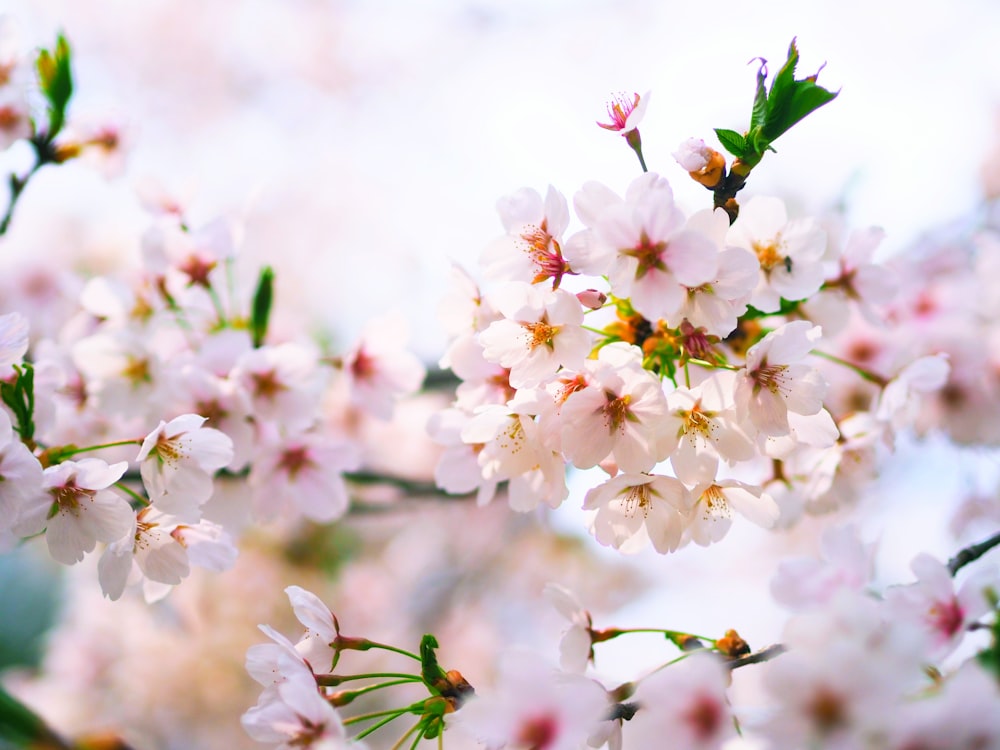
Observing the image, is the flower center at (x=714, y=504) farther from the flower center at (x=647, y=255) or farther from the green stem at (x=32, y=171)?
the green stem at (x=32, y=171)

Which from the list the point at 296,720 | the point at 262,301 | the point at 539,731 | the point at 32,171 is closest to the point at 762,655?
the point at 539,731

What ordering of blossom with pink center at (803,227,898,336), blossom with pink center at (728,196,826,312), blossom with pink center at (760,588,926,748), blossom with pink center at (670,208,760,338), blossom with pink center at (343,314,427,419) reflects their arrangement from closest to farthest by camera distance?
blossom with pink center at (760,588,926,748)
blossom with pink center at (670,208,760,338)
blossom with pink center at (728,196,826,312)
blossom with pink center at (803,227,898,336)
blossom with pink center at (343,314,427,419)

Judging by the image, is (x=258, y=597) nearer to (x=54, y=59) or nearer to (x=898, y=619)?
(x=54, y=59)

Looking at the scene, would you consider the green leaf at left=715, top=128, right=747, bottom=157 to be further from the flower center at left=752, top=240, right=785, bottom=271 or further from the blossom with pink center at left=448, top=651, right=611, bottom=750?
the blossom with pink center at left=448, top=651, right=611, bottom=750

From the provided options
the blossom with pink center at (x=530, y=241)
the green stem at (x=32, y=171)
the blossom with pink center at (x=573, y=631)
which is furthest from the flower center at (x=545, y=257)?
the green stem at (x=32, y=171)

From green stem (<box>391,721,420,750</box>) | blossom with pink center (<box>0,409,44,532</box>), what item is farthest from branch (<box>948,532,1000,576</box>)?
blossom with pink center (<box>0,409,44,532</box>)

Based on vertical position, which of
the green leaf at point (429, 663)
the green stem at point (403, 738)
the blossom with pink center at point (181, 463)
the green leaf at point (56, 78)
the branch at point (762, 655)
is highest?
the green leaf at point (56, 78)
